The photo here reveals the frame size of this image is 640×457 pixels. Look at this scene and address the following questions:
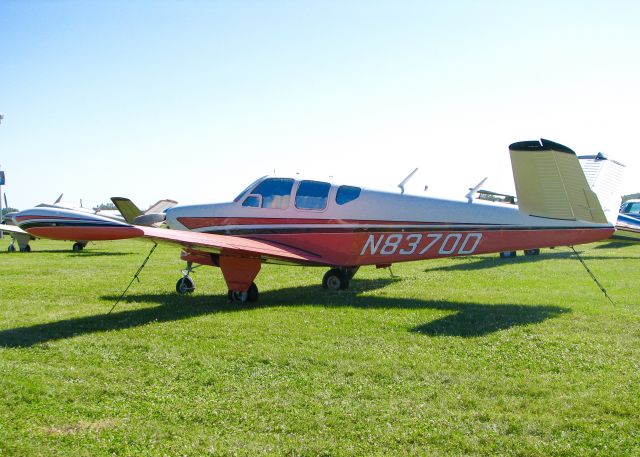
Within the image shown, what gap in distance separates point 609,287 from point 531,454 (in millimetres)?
8734

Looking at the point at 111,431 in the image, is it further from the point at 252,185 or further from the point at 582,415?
the point at 252,185

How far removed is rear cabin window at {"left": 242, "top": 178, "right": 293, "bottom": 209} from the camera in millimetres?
11461

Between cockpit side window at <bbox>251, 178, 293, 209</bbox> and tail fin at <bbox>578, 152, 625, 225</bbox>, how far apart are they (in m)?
5.46

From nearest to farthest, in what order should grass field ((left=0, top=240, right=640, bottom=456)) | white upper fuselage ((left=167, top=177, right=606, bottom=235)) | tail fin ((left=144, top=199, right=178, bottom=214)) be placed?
1. grass field ((left=0, top=240, right=640, bottom=456))
2. white upper fuselage ((left=167, top=177, right=606, bottom=235))
3. tail fin ((left=144, top=199, right=178, bottom=214))

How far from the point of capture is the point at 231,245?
9.75 metres

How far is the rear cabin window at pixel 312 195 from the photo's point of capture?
11156 mm

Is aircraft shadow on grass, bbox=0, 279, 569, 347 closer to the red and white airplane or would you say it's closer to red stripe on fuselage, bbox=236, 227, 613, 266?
the red and white airplane

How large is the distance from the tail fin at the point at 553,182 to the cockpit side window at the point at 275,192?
14.4 feet

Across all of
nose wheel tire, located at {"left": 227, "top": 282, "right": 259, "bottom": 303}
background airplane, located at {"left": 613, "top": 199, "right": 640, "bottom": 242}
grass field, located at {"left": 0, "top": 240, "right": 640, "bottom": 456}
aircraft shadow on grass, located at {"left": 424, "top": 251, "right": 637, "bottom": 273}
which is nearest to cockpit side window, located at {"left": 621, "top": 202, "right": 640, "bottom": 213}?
background airplane, located at {"left": 613, "top": 199, "right": 640, "bottom": 242}

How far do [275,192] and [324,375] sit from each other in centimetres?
626

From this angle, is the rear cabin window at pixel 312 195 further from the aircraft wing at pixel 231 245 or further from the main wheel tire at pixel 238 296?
the main wheel tire at pixel 238 296

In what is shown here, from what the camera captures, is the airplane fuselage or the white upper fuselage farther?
the white upper fuselage

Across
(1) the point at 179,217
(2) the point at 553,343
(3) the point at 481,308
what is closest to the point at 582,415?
(2) the point at 553,343

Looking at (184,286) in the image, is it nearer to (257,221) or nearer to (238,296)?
(238,296)
